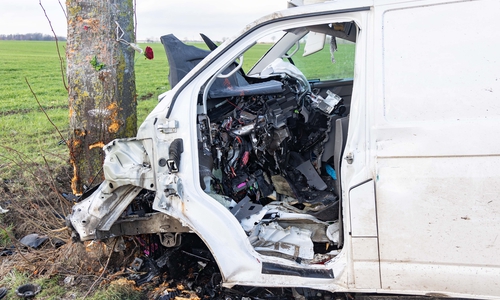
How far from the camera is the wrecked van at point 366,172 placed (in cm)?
235

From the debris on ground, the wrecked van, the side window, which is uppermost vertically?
the side window

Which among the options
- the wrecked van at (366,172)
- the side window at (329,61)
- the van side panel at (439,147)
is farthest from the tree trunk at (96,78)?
the van side panel at (439,147)

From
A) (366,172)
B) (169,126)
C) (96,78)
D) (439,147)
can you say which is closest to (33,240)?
(96,78)

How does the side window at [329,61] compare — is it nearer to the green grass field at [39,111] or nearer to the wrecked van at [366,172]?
the green grass field at [39,111]

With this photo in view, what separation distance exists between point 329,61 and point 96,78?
7.46 feet

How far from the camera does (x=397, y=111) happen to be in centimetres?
244

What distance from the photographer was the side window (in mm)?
3870

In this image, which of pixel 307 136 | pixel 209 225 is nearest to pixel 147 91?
pixel 307 136

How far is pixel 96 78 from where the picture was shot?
11.8 ft

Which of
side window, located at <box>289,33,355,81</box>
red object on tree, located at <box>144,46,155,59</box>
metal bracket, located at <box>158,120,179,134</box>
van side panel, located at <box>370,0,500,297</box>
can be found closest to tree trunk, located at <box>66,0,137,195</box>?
red object on tree, located at <box>144,46,155,59</box>

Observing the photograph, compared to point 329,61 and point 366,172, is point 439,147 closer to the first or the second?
point 366,172

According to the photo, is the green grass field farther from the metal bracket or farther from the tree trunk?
the metal bracket

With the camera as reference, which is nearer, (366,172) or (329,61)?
(366,172)

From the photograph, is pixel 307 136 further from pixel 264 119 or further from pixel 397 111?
pixel 397 111
